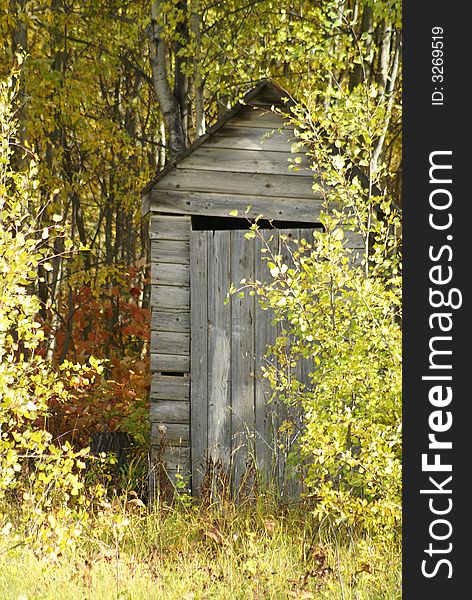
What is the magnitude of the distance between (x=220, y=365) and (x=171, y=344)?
443mm

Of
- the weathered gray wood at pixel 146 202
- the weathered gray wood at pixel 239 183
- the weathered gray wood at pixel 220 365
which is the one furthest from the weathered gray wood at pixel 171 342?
the weathered gray wood at pixel 239 183

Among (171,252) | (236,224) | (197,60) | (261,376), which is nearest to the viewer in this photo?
(261,376)

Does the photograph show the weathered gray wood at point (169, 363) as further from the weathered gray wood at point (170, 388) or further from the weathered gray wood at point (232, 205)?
the weathered gray wood at point (232, 205)

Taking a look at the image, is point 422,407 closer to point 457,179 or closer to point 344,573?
point 457,179

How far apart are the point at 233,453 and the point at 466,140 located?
397 centimetres

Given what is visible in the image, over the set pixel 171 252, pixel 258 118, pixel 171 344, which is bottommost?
pixel 171 344

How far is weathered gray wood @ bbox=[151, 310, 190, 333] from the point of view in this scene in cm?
727

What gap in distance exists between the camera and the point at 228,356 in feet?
23.6

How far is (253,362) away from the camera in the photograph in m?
7.20

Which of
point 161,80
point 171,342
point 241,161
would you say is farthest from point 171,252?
point 161,80

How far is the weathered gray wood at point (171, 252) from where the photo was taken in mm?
7301

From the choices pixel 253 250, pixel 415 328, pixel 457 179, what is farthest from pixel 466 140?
pixel 253 250

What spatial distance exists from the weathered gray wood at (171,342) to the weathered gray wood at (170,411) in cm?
42

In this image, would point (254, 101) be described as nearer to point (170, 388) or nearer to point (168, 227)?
point (168, 227)
